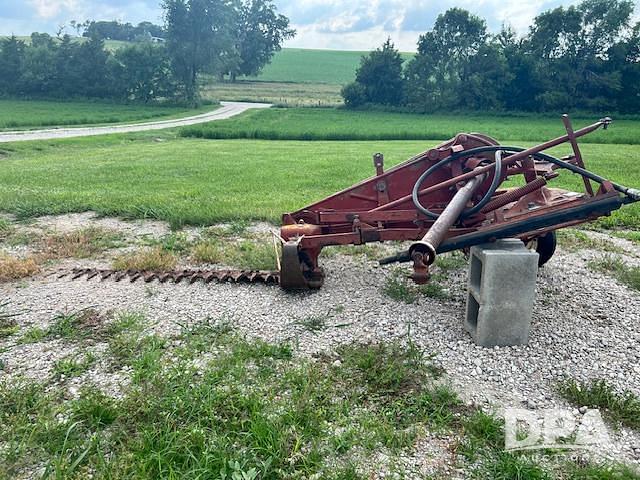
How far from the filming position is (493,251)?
170 inches

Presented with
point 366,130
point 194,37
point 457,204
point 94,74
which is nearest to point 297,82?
point 194,37

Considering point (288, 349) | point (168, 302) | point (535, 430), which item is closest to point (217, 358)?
point (288, 349)

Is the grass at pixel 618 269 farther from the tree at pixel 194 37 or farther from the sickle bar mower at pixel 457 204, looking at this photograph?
the tree at pixel 194 37

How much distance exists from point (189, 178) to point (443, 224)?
30.7 feet

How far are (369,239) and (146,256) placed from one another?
2.82m

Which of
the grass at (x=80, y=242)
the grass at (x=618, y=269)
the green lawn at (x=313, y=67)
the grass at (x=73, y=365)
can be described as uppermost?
the green lawn at (x=313, y=67)

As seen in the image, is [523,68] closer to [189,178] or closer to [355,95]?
A: [355,95]

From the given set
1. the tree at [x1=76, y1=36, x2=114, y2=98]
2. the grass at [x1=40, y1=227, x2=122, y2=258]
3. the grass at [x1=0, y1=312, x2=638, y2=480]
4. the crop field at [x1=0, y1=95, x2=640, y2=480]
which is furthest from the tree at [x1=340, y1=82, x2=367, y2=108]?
the grass at [x1=0, y1=312, x2=638, y2=480]

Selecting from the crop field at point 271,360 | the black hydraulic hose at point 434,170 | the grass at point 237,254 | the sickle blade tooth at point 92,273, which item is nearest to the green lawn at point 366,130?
the crop field at point 271,360

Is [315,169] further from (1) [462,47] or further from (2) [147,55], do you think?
(2) [147,55]

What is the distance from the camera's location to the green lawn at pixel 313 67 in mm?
80750

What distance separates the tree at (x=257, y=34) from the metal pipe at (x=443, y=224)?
70.8 metres

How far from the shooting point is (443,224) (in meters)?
3.98

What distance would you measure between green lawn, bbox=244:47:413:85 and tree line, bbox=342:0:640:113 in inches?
1262
